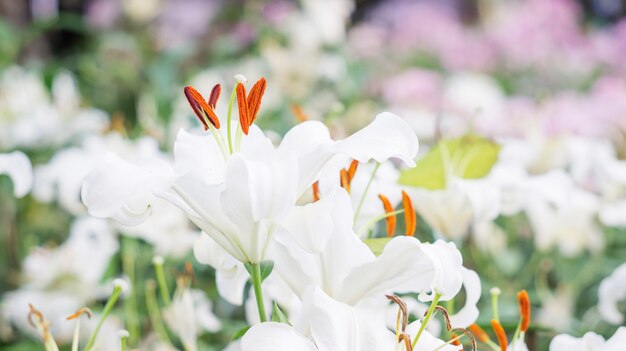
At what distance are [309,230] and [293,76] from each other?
79 cm

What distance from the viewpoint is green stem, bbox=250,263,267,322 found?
0.32 metres

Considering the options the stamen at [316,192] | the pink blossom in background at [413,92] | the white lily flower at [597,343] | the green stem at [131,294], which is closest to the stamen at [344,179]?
the stamen at [316,192]

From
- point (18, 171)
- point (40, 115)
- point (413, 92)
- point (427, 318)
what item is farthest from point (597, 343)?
point (413, 92)

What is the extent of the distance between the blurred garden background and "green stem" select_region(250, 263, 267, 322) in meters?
0.08

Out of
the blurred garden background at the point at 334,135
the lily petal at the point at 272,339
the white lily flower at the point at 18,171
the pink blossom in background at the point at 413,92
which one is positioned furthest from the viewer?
the pink blossom in background at the point at 413,92

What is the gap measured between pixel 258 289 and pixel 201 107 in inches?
3.2

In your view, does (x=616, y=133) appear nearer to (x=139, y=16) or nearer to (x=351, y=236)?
(x=351, y=236)

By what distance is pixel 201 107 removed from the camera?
1.14 ft

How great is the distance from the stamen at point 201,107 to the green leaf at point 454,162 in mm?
183

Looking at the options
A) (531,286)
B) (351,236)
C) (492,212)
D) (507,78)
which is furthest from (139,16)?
(351,236)

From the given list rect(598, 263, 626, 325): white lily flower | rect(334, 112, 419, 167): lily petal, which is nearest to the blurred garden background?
rect(598, 263, 626, 325): white lily flower

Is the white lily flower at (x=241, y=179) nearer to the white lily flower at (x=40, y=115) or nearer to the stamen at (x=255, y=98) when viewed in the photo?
the stamen at (x=255, y=98)

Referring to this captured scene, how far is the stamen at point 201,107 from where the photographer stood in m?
0.34

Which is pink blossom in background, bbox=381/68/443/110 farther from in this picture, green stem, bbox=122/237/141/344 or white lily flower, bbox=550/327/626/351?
white lily flower, bbox=550/327/626/351
